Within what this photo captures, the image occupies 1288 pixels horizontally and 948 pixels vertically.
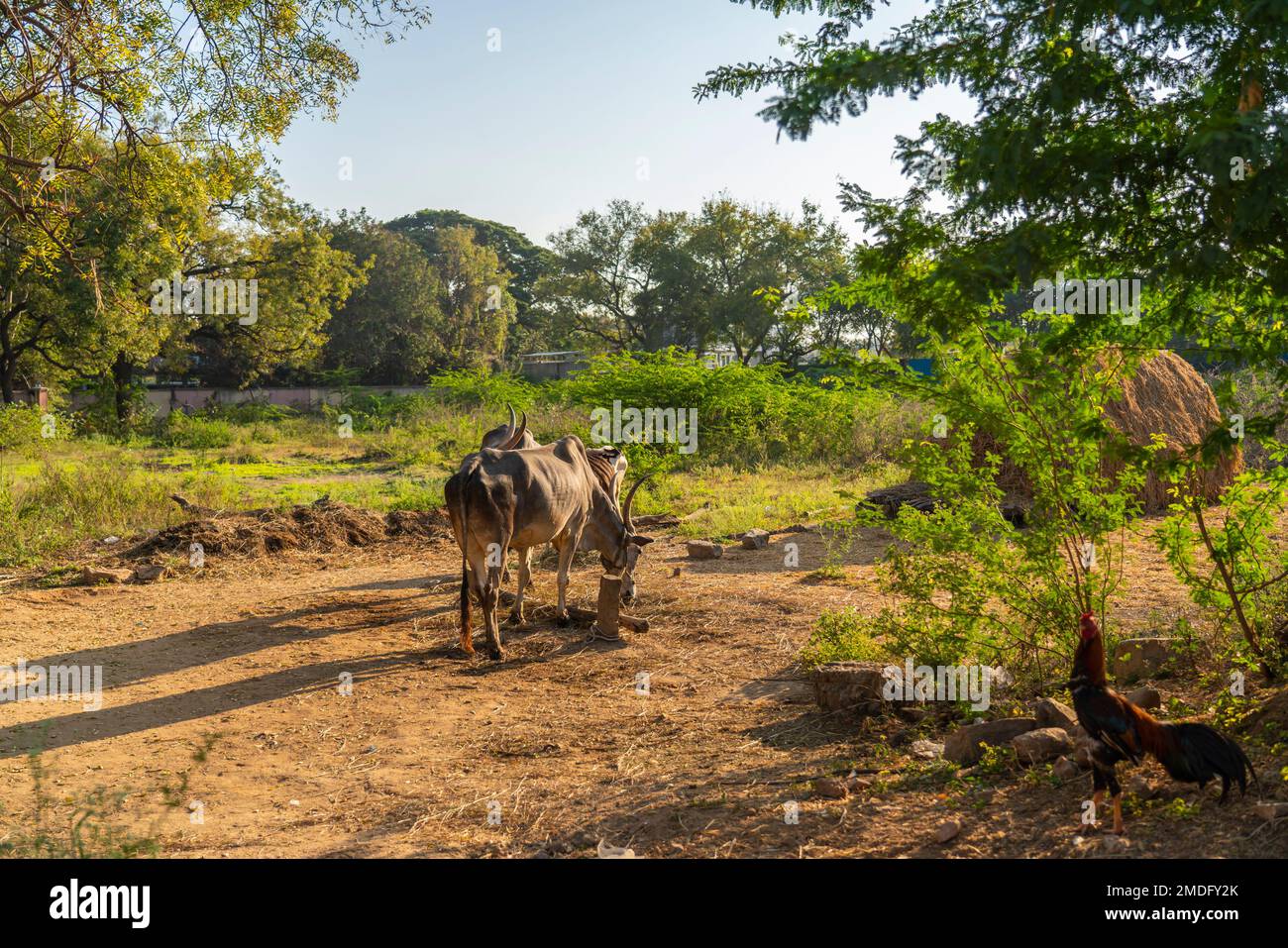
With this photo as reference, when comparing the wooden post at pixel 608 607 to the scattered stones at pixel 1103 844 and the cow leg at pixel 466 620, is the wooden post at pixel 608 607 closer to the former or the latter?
the cow leg at pixel 466 620

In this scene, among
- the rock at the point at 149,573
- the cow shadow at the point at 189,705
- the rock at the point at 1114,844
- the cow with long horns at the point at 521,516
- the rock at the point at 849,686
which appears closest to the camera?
the rock at the point at 1114,844

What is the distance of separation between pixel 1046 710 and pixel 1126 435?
151 cm

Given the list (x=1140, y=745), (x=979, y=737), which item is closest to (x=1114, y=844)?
(x=1140, y=745)

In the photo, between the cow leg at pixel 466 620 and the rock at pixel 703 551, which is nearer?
the cow leg at pixel 466 620

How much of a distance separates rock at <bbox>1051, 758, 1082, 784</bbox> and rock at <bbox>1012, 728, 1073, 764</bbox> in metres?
0.18

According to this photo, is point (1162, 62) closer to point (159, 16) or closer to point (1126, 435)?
point (1126, 435)

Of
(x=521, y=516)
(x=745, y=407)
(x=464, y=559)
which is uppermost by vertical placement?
(x=745, y=407)

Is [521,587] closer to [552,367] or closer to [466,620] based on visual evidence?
[466,620]

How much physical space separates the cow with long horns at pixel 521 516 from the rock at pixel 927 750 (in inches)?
153

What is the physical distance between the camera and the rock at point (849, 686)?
6438 millimetres

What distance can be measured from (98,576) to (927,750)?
30.1ft

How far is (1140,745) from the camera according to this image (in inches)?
171

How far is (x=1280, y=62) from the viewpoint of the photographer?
393 cm

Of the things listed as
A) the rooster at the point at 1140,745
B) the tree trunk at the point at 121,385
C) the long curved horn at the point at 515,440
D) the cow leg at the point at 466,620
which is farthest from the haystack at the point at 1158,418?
the tree trunk at the point at 121,385
